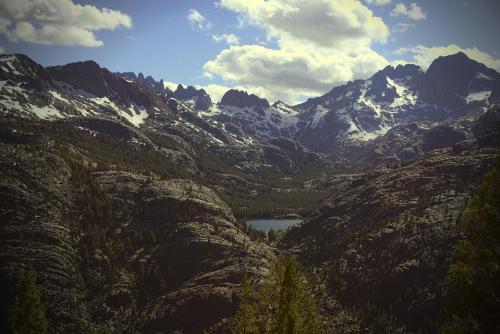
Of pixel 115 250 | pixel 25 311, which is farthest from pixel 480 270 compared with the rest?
pixel 115 250

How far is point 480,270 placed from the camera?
80.7 feet

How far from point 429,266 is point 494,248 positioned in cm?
10352

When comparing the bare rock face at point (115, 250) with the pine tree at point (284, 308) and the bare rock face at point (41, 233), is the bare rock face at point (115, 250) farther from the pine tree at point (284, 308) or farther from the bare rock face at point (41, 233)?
the pine tree at point (284, 308)

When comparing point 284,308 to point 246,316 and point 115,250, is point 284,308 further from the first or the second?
point 115,250

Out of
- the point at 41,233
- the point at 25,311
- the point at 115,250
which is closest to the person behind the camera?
the point at 25,311

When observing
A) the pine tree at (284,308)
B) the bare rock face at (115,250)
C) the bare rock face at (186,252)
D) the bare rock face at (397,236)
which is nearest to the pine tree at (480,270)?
the pine tree at (284,308)

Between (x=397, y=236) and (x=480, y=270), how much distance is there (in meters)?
119

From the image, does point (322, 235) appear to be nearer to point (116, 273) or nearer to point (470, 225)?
point (116, 273)

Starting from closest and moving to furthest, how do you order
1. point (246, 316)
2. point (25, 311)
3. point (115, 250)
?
point (246, 316)
point (25, 311)
point (115, 250)

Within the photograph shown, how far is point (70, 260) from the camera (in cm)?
12456

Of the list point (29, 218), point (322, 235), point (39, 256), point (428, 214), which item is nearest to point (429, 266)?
point (428, 214)

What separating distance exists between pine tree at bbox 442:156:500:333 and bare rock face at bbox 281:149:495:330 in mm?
71010

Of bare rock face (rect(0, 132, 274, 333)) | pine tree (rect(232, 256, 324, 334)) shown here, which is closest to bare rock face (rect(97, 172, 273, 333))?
bare rock face (rect(0, 132, 274, 333))

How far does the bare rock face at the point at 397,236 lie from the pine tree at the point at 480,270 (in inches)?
2796
